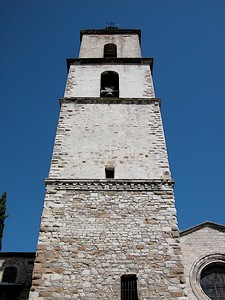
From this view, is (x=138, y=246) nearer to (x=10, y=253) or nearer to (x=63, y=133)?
(x=63, y=133)

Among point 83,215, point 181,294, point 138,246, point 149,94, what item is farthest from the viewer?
point 149,94

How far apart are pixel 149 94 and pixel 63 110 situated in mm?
3474

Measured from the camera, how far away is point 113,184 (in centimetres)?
918

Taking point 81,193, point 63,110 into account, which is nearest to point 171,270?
point 81,193

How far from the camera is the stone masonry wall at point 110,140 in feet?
31.7

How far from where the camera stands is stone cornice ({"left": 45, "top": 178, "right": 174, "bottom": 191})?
9094 mm

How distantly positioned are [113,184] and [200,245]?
3061mm

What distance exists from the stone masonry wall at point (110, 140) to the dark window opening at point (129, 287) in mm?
3052

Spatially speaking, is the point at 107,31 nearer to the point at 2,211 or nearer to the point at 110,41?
the point at 110,41

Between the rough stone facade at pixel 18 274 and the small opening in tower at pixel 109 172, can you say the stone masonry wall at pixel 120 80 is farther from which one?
the rough stone facade at pixel 18 274

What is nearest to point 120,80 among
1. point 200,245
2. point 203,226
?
point 203,226

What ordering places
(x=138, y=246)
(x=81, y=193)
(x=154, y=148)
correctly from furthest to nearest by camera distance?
(x=154, y=148)
(x=81, y=193)
(x=138, y=246)

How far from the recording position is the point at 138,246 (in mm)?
7789

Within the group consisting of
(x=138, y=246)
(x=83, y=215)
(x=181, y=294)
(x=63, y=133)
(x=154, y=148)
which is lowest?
(x=181, y=294)
